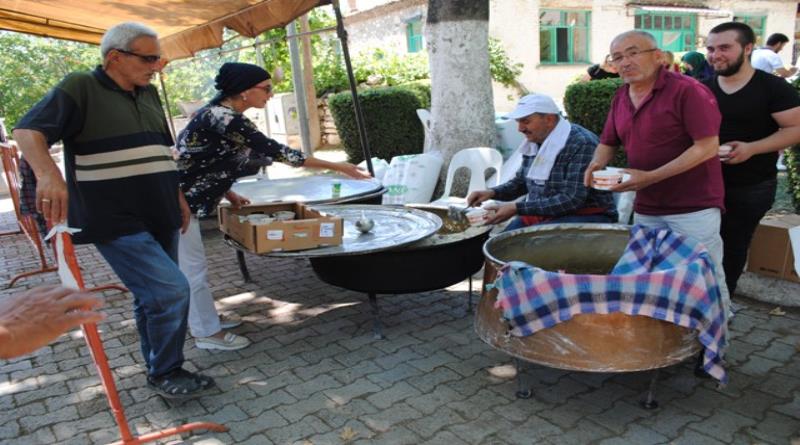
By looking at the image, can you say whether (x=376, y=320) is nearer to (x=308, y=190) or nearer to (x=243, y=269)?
(x=243, y=269)

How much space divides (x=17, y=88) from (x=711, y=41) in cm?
1984

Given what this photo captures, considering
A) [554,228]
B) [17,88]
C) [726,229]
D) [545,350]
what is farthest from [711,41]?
[17,88]

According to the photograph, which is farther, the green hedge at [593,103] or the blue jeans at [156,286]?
the green hedge at [593,103]

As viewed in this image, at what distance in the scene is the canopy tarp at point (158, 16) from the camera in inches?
231

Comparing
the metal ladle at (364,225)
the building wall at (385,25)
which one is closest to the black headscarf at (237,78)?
the metal ladle at (364,225)

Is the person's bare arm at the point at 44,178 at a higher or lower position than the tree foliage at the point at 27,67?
lower

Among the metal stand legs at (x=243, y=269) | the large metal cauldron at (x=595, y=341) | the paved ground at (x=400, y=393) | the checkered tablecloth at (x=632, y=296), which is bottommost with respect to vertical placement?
the paved ground at (x=400, y=393)

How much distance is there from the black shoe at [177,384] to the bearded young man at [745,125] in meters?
3.02

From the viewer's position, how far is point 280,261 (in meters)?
5.87

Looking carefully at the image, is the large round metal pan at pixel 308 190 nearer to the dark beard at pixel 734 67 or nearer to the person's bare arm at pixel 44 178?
the person's bare arm at pixel 44 178

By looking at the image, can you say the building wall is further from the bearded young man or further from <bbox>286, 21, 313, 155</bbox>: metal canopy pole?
the bearded young man

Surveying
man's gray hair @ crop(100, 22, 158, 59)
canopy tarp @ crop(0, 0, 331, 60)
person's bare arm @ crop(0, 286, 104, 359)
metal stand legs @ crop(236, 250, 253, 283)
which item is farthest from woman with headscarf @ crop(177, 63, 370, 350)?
canopy tarp @ crop(0, 0, 331, 60)

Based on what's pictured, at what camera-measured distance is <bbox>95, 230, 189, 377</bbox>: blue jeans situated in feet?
9.31

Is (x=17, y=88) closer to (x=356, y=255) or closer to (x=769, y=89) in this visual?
(x=356, y=255)
